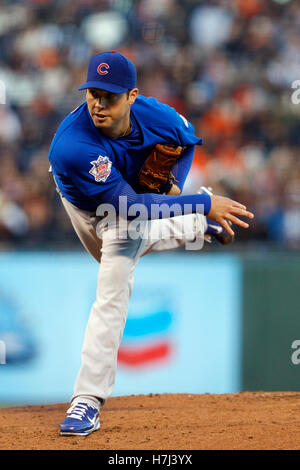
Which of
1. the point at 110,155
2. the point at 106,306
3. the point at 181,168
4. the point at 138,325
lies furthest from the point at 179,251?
the point at 110,155

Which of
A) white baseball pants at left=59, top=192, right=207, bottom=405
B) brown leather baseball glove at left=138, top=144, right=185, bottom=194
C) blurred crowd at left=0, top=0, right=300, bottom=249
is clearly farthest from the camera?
blurred crowd at left=0, top=0, right=300, bottom=249

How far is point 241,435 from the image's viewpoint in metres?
3.28

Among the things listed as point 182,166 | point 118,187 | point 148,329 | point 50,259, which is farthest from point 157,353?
point 118,187

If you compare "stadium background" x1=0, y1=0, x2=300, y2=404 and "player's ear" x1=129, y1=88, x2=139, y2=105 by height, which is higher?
"stadium background" x1=0, y1=0, x2=300, y2=404

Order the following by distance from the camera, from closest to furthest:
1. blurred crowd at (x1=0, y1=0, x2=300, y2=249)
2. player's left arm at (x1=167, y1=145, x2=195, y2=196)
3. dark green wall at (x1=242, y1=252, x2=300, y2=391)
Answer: player's left arm at (x1=167, y1=145, x2=195, y2=196), dark green wall at (x1=242, y1=252, x2=300, y2=391), blurred crowd at (x1=0, y1=0, x2=300, y2=249)

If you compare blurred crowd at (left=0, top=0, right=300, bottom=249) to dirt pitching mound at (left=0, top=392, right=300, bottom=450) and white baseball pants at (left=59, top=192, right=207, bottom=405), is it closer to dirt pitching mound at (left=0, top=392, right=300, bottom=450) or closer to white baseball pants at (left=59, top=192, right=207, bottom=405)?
dirt pitching mound at (left=0, top=392, right=300, bottom=450)

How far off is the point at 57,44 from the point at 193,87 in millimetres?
1870

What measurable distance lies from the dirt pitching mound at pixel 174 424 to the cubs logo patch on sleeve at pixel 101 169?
3.77 ft

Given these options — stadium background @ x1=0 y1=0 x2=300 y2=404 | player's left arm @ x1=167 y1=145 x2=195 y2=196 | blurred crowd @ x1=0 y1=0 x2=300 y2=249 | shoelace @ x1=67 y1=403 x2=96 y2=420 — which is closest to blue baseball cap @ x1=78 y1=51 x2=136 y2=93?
player's left arm @ x1=167 y1=145 x2=195 y2=196

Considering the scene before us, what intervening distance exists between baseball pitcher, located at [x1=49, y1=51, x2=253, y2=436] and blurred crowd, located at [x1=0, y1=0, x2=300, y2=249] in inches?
114

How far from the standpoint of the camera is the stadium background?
619 centimetres

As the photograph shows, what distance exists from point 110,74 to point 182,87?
494cm

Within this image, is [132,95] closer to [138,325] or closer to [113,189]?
[113,189]

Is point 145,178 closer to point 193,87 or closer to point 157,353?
point 157,353
